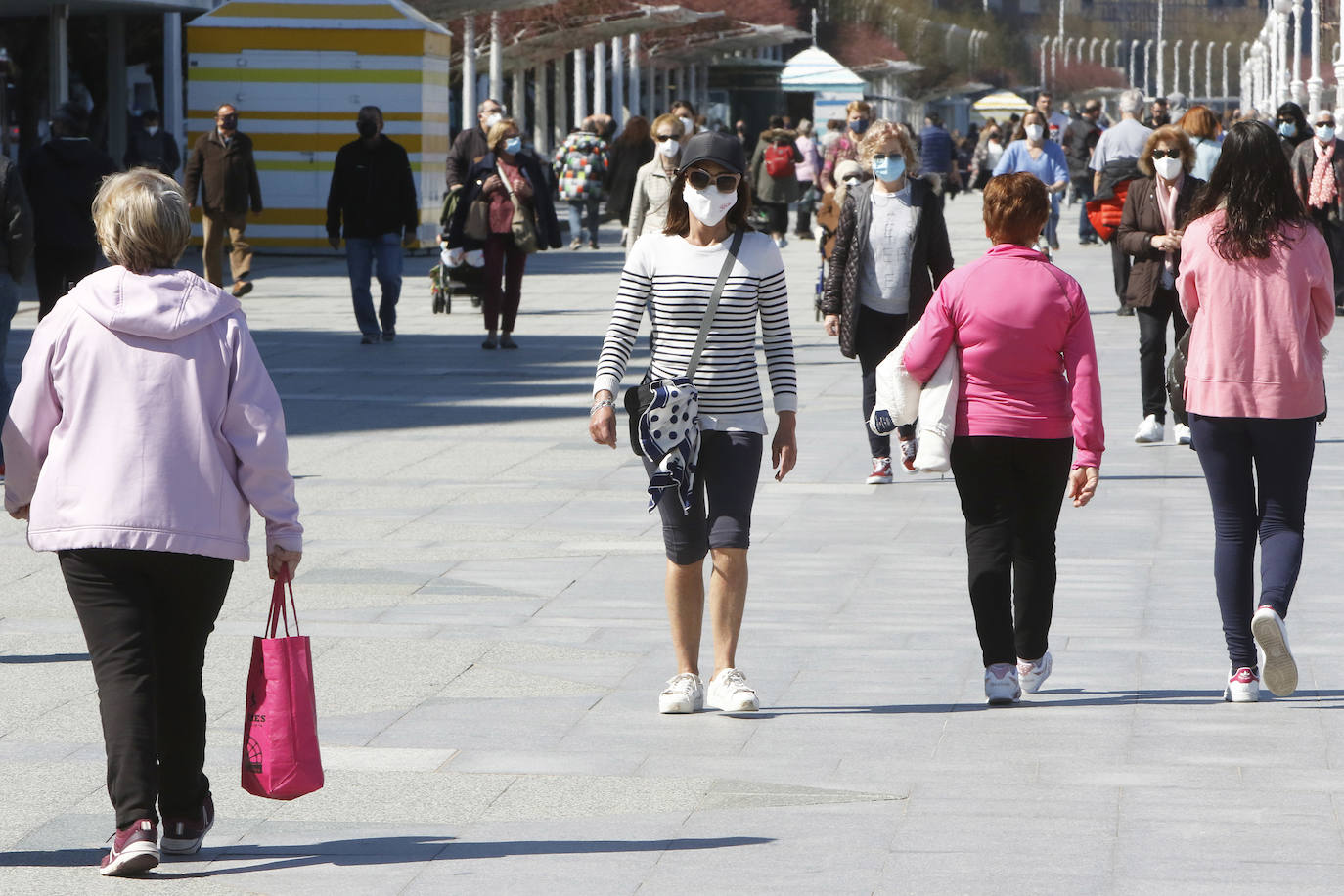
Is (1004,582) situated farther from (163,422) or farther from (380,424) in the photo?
(380,424)

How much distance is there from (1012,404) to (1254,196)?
2.83 ft

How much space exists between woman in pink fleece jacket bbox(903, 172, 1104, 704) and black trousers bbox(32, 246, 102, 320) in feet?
27.7

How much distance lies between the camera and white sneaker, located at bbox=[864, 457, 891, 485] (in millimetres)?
10617

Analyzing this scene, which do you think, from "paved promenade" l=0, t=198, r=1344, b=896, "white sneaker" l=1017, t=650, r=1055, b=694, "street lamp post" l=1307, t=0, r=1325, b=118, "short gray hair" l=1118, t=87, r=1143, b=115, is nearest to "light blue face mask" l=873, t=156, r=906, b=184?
"paved promenade" l=0, t=198, r=1344, b=896

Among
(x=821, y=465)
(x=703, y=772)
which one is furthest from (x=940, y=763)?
(x=821, y=465)

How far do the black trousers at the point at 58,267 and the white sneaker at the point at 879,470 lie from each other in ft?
17.7

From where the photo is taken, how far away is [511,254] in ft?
54.1

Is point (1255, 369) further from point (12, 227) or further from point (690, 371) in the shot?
point (12, 227)

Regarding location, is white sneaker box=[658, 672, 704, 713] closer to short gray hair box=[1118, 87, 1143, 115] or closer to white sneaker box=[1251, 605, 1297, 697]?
white sneaker box=[1251, 605, 1297, 697]

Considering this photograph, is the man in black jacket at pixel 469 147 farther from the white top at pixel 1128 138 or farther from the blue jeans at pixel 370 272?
the white top at pixel 1128 138

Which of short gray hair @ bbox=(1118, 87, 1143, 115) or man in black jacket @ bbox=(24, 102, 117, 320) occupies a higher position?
short gray hair @ bbox=(1118, 87, 1143, 115)

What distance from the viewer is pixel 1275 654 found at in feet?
20.7

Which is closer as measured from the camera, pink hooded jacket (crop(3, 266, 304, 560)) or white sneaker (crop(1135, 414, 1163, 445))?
pink hooded jacket (crop(3, 266, 304, 560))

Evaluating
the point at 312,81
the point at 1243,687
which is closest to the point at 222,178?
the point at 312,81
